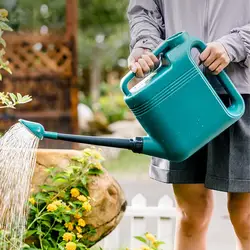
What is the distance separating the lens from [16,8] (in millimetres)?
7277

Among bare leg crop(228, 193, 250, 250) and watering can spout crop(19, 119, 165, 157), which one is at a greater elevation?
watering can spout crop(19, 119, 165, 157)

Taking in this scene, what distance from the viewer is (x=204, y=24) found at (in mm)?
2299

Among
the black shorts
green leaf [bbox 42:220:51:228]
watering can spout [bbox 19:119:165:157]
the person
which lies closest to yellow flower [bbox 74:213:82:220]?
green leaf [bbox 42:220:51:228]

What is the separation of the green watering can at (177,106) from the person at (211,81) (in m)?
0.08

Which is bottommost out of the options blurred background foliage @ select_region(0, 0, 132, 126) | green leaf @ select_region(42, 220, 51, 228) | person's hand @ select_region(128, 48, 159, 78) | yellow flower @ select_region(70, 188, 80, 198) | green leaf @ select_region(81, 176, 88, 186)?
green leaf @ select_region(42, 220, 51, 228)

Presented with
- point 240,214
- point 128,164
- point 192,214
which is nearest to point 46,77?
point 128,164

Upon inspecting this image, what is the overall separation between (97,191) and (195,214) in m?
0.53

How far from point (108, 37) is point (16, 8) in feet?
23.1

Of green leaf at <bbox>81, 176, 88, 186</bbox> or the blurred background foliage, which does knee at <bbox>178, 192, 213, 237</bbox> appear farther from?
the blurred background foliage

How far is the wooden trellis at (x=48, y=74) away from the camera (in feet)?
23.9

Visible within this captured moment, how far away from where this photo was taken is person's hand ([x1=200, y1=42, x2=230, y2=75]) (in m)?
2.09

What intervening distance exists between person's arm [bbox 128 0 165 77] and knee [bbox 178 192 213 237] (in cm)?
57

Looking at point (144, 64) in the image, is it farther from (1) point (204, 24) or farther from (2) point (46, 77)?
(2) point (46, 77)

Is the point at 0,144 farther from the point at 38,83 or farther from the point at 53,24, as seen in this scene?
the point at 53,24
